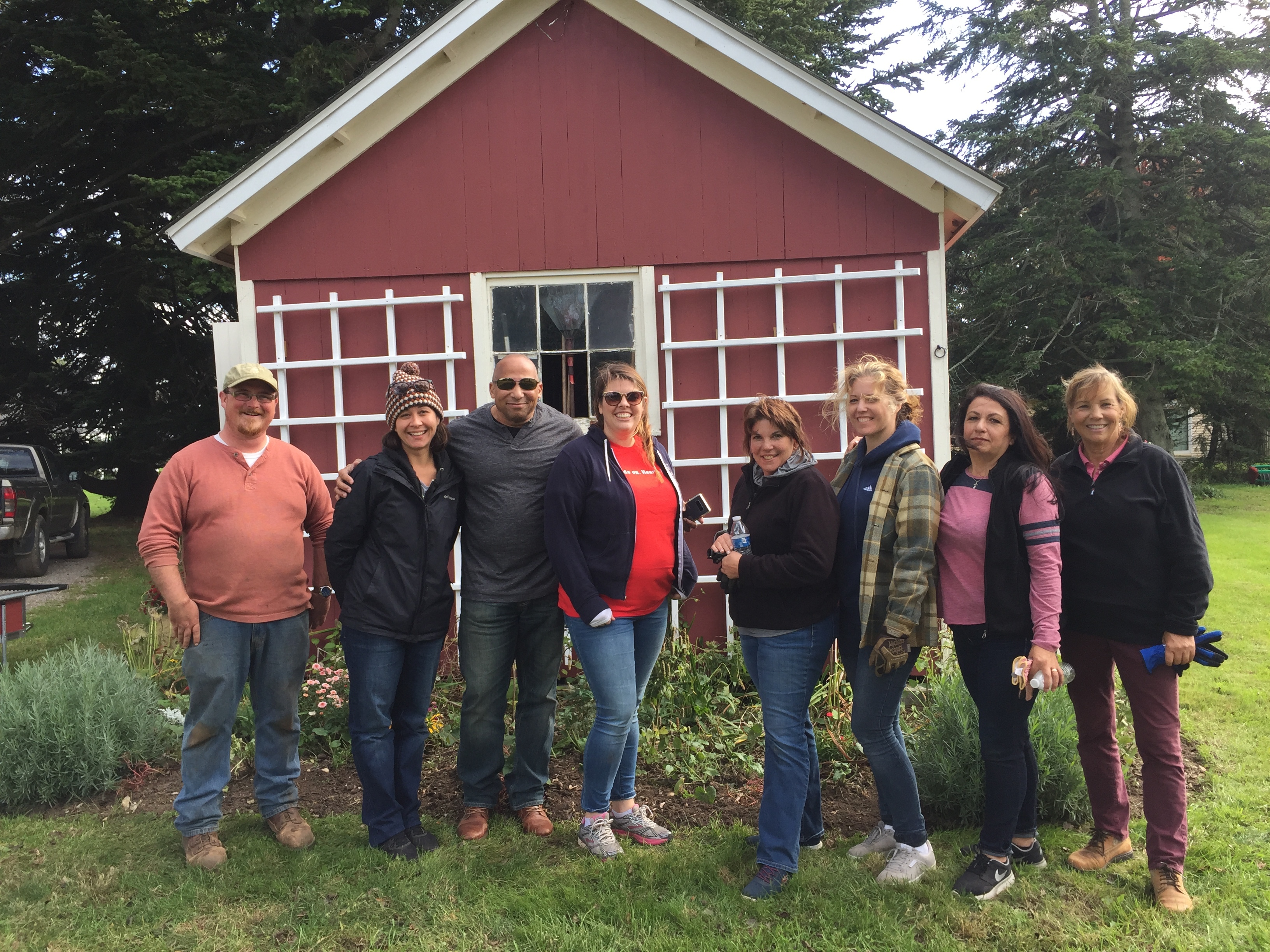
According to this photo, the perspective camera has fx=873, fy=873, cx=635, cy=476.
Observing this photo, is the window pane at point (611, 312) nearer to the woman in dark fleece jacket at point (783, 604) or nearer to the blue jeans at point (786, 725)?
the woman in dark fleece jacket at point (783, 604)

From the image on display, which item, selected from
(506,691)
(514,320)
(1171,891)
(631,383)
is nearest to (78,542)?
(514,320)

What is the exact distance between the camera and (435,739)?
470 centimetres

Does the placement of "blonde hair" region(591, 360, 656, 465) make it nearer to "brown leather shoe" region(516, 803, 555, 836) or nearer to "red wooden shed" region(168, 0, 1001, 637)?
"brown leather shoe" region(516, 803, 555, 836)

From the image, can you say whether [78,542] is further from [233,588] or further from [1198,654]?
[1198,654]

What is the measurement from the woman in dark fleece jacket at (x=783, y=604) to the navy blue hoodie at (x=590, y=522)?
0.37 m

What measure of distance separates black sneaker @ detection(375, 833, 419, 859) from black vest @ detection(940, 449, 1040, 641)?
92.0 inches

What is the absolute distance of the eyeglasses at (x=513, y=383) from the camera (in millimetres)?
3404

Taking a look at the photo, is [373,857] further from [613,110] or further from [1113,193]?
[1113,193]

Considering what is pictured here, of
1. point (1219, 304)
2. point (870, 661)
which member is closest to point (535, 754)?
point (870, 661)

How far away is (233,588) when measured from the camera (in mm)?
3357

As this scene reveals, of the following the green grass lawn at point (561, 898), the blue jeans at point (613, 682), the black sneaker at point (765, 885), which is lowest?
the green grass lawn at point (561, 898)

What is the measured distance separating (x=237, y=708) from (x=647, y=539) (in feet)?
5.80

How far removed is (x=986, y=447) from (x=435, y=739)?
3221mm

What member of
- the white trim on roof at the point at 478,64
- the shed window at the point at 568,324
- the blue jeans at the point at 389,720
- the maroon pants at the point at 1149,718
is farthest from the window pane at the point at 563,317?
the maroon pants at the point at 1149,718
